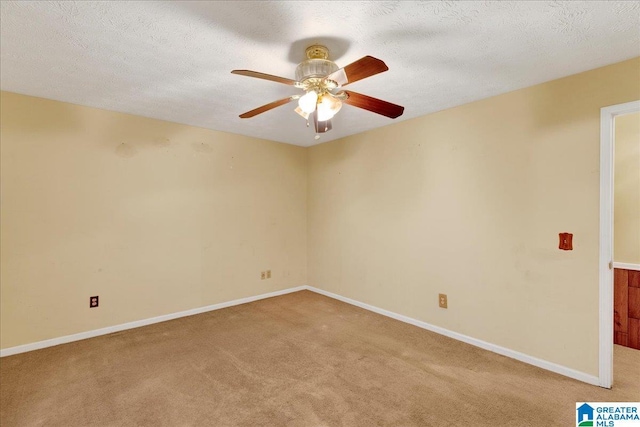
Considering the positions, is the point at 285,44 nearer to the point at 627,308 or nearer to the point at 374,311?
the point at 374,311

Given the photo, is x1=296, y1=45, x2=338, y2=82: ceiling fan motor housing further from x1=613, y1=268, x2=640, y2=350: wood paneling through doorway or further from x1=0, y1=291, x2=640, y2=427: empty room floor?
x1=613, y1=268, x2=640, y2=350: wood paneling through doorway

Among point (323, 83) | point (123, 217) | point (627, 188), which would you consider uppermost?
point (323, 83)

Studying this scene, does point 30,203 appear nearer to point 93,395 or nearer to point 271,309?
point 93,395

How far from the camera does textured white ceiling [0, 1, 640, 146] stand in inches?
59.7

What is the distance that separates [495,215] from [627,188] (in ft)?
4.37

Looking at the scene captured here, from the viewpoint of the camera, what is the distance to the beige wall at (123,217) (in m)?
2.65

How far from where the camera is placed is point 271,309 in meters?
3.77

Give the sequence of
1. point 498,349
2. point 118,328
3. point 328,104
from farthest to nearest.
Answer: point 118,328 → point 498,349 → point 328,104

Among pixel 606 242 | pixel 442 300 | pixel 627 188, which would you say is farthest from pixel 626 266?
pixel 442 300

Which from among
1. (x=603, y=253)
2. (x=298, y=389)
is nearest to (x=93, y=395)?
(x=298, y=389)

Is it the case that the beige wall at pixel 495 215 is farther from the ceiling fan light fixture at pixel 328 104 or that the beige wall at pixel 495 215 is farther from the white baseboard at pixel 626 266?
the ceiling fan light fixture at pixel 328 104

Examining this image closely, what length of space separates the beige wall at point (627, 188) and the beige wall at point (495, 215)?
104cm

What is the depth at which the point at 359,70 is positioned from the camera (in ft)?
5.16

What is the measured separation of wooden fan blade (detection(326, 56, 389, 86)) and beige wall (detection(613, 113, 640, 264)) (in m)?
2.77
